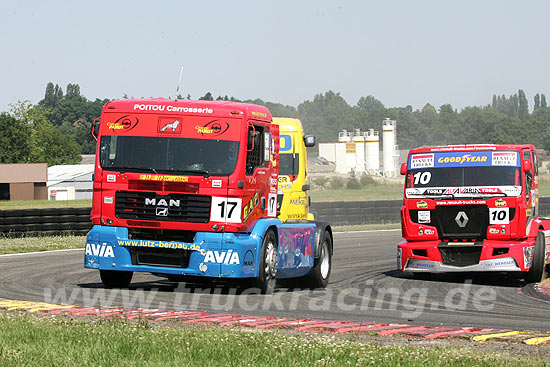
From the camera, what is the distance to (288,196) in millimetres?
17609

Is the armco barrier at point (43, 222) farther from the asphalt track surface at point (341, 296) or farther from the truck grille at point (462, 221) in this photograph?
the truck grille at point (462, 221)

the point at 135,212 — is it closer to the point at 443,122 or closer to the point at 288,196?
the point at 288,196

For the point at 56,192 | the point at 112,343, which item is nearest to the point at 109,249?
the point at 112,343

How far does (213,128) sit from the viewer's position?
12.3 meters

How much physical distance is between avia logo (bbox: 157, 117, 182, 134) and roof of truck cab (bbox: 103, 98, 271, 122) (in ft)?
0.41

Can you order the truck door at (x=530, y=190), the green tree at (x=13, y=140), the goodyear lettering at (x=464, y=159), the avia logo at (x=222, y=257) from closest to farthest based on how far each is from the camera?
the avia logo at (x=222, y=257) < the truck door at (x=530, y=190) < the goodyear lettering at (x=464, y=159) < the green tree at (x=13, y=140)

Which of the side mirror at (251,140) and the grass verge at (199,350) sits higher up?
the side mirror at (251,140)

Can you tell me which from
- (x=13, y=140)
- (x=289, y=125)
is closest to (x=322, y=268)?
(x=289, y=125)

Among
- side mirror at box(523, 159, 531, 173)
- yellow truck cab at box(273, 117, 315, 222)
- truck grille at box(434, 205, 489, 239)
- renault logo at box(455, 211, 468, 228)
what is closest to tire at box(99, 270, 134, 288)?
yellow truck cab at box(273, 117, 315, 222)

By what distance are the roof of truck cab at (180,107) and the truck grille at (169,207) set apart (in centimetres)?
121

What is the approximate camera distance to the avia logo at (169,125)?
12.3m

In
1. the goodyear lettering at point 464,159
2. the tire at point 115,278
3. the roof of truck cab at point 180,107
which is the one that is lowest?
the tire at point 115,278

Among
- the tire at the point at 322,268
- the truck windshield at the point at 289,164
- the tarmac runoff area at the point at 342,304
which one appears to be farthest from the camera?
→ the truck windshield at the point at 289,164

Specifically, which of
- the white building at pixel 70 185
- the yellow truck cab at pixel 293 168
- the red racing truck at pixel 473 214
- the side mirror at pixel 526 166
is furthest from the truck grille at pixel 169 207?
the white building at pixel 70 185
